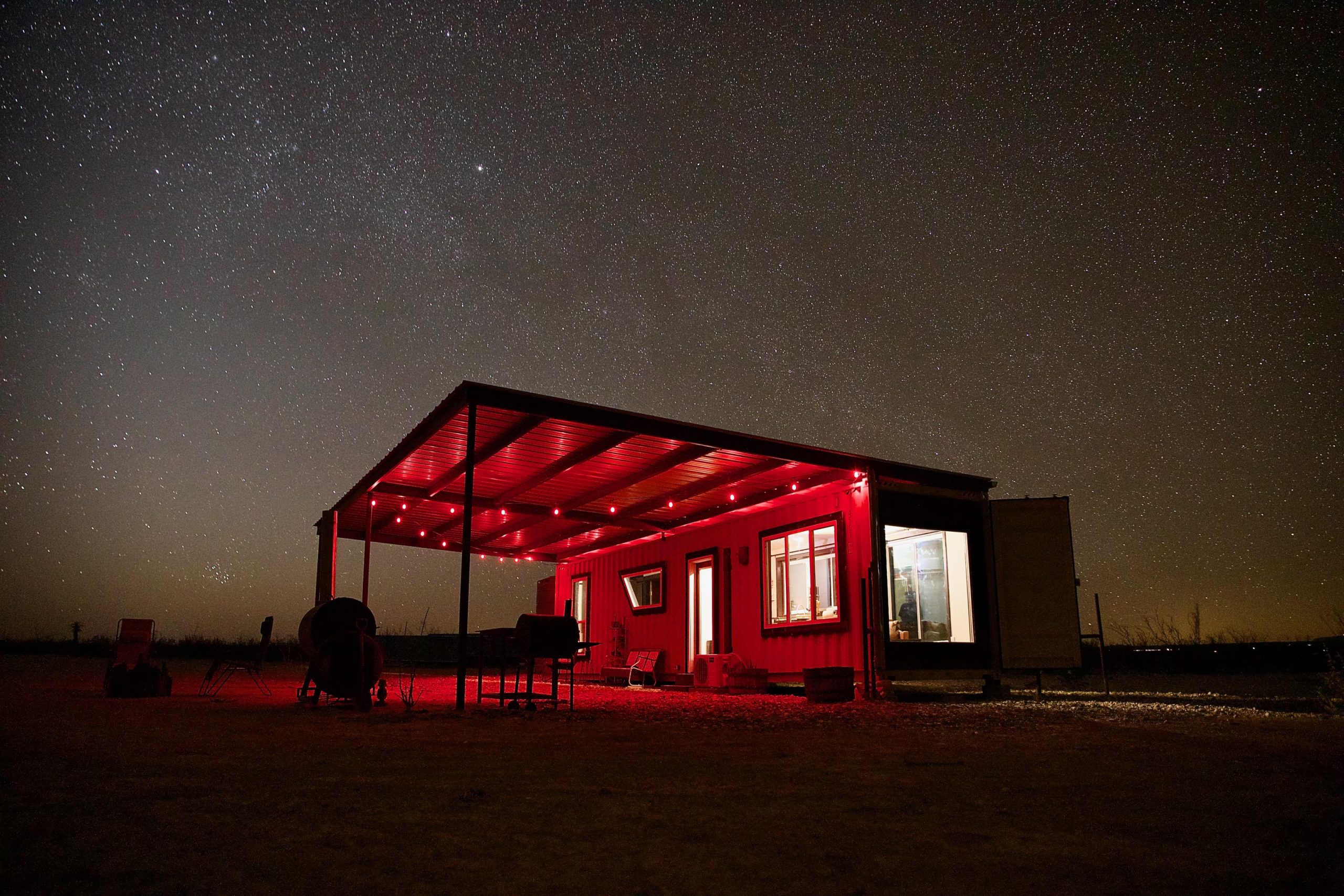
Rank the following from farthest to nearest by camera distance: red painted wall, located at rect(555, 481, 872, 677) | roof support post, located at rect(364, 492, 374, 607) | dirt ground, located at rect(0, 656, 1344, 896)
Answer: roof support post, located at rect(364, 492, 374, 607), red painted wall, located at rect(555, 481, 872, 677), dirt ground, located at rect(0, 656, 1344, 896)

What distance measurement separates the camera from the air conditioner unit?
11938mm

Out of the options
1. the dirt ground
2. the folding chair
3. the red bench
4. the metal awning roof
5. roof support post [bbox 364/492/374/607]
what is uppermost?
the metal awning roof

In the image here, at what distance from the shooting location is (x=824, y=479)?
10.8m

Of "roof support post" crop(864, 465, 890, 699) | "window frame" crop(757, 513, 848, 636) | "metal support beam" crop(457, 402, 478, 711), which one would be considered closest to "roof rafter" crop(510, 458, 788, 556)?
"window frame" crop(757, 513, 848, 636)

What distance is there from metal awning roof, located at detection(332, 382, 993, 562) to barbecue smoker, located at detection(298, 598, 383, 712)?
2000mm

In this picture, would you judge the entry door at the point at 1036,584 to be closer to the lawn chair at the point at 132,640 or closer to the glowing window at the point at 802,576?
the glowing window at the point at 802,576

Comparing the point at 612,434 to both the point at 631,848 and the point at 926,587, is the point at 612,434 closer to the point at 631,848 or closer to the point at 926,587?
the point at 926,587

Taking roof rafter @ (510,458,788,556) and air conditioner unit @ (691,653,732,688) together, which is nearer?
roof rafter @ (510,458,788,556)

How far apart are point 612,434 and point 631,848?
706 centimetres

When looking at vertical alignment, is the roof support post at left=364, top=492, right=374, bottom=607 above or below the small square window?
above

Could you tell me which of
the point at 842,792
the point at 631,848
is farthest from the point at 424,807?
the point at 842,792

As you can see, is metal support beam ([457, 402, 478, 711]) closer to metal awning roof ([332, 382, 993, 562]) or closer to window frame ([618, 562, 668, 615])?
metal awning roof ([332, 382, 993, 562])

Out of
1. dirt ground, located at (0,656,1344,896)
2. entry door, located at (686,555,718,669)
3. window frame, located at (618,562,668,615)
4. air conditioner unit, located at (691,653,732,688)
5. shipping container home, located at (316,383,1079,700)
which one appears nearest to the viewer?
dirt ground, located at (0,656,1344,896)

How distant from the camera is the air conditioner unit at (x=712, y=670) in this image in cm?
1194
